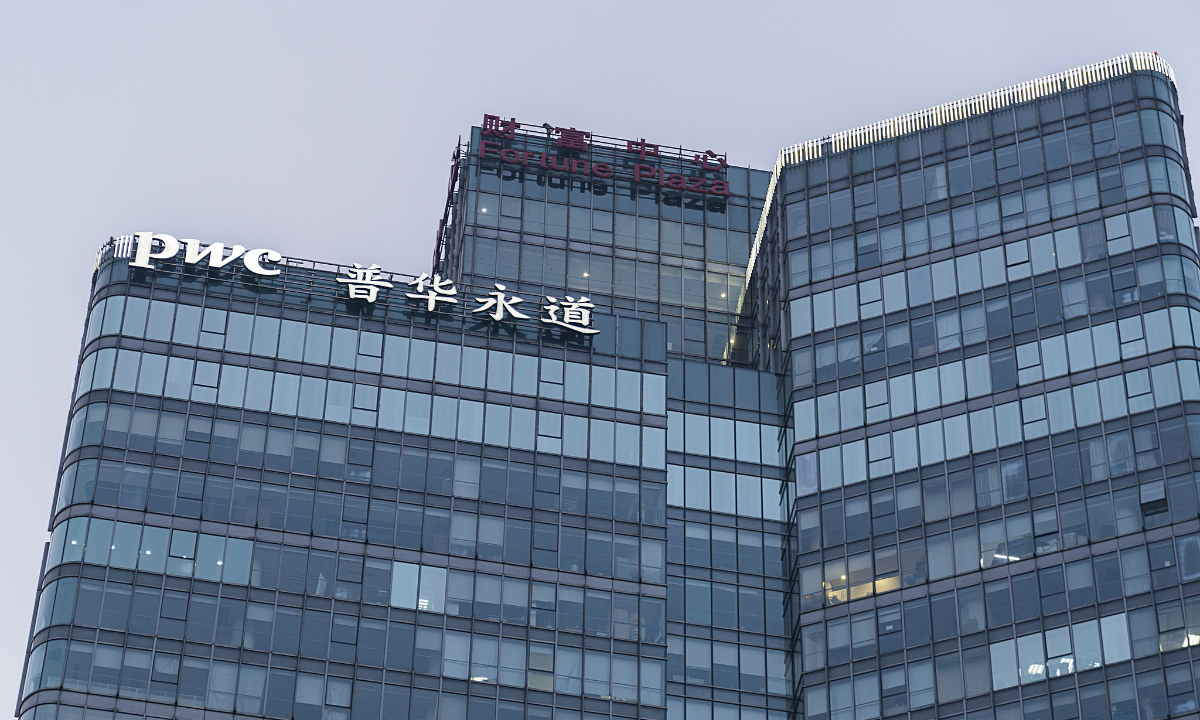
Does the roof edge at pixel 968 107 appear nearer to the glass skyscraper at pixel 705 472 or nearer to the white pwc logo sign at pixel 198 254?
the glass skyscraper at pixel 705 472

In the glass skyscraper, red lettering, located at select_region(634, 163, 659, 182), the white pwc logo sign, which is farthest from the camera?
red lettering, located at select_region(634, 163, 659, 182)

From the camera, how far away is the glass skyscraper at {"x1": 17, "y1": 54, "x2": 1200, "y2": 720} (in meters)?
92.2

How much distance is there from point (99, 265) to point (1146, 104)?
62236 millimetres

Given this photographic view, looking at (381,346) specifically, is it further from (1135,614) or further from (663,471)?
(1135,614)

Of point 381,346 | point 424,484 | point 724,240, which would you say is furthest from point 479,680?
point 724,240

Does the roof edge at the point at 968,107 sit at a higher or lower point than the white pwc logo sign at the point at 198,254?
higher

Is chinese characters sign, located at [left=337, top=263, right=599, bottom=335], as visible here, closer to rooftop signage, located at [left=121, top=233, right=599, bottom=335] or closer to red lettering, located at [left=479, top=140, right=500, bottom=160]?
rooftop signage, located at [left=121, top=233, right=599, bottom=335]

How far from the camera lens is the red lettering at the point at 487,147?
12875 cm

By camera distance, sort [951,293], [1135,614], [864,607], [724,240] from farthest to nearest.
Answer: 1. [724,240]
2. [951,293]
3. [864,607]
4. [1135,614]

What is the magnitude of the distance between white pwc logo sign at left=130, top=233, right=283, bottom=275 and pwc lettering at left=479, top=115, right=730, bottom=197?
27921mm

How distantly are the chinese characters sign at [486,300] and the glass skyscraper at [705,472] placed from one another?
22cm

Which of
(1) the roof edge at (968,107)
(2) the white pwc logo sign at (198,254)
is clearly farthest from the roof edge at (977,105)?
(2) the white pwc logo sign at (198,254)

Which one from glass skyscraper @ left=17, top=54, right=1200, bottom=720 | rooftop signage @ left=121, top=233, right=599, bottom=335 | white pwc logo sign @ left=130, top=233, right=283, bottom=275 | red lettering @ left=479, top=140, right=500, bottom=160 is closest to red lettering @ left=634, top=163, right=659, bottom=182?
red lettering @ left=479, top=140, right=500, bottom=160

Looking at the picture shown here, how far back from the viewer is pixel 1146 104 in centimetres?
10706
